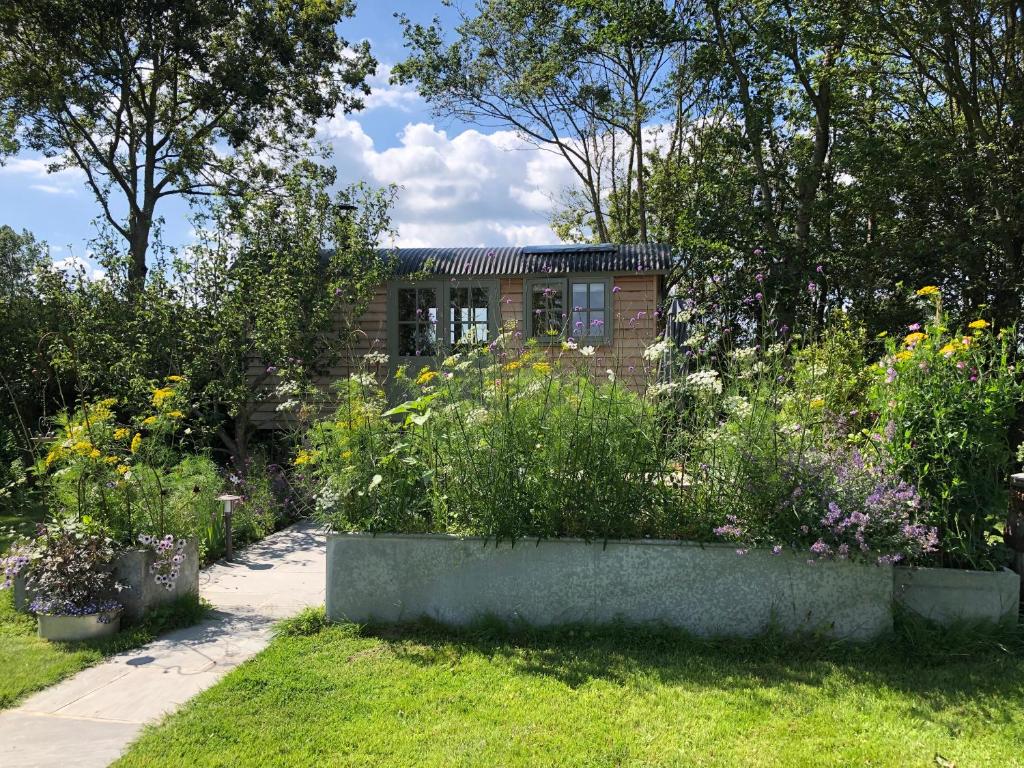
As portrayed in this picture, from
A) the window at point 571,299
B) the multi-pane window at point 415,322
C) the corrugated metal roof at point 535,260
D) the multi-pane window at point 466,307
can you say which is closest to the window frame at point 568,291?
the window at point 571,299

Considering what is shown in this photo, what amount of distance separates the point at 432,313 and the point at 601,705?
8053 mm

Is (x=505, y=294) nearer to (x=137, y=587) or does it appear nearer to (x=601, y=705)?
(x=137, y=587)

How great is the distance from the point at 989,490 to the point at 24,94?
13.5 m

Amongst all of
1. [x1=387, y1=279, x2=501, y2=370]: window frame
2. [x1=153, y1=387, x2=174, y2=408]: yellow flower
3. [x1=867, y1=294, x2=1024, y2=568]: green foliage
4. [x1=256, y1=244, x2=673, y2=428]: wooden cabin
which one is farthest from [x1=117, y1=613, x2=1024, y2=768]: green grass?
[x1=387, y1=279, x2=501, y2=370]: window frame

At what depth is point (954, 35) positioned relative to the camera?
9.27 metres

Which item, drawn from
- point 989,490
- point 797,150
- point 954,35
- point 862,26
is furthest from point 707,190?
point 989,490

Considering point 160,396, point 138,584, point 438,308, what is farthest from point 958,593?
point 438,308

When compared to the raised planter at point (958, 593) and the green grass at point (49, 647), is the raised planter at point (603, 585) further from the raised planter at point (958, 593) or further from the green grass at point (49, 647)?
the green grass at point (49, 647)

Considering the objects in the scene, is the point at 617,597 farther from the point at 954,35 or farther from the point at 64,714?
the point at 954,35

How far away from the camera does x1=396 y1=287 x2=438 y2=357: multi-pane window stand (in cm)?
1052

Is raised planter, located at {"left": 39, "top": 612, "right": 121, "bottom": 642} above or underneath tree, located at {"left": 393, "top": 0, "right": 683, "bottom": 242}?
underneath

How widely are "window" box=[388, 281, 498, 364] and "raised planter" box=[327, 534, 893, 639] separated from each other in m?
6.54

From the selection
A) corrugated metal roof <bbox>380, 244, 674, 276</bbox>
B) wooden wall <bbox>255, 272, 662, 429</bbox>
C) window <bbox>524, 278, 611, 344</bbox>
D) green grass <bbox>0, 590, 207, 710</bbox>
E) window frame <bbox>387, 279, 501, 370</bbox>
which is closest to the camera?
green grass <bbox>0, 590, 207, 710</bbox>

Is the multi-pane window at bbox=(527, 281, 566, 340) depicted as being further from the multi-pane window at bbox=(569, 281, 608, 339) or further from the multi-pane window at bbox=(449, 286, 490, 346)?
the multi-pane window at bbox=(449, 286, 490, 346)
